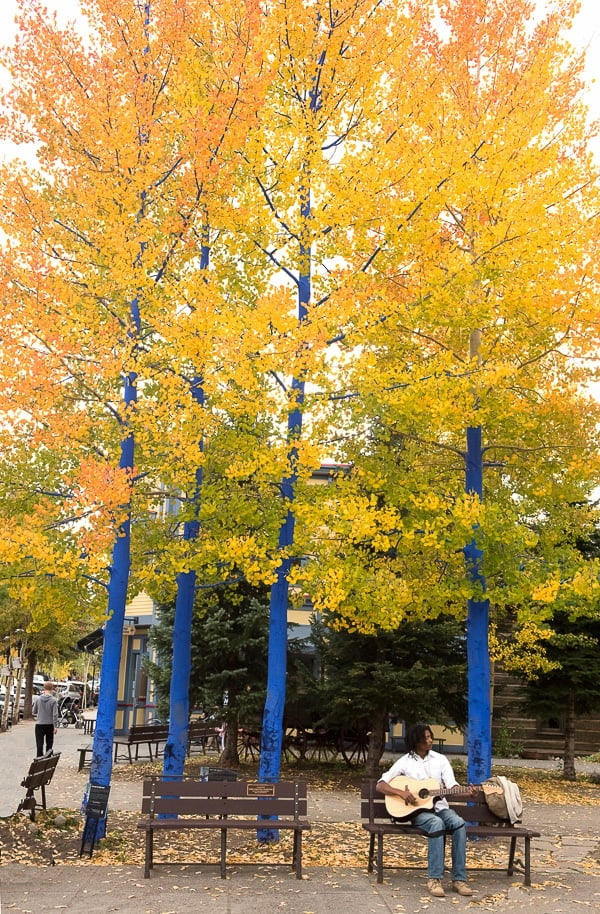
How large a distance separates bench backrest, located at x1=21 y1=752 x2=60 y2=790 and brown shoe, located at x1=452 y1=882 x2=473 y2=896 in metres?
4.93

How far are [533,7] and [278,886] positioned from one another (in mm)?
11641

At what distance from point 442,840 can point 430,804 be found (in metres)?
0.38

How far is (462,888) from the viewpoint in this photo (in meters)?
8.23

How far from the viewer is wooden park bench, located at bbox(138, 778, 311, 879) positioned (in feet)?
29.1

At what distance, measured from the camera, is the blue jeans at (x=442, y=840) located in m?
8.34

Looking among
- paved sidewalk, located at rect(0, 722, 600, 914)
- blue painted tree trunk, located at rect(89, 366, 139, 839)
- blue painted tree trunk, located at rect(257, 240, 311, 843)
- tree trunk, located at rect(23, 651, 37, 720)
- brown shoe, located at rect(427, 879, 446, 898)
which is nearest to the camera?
paved sidewalk, located at rect(0, 722, 600, 914)

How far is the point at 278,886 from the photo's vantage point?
27.6ft

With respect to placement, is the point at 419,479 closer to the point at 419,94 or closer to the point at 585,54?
the point at 419,94

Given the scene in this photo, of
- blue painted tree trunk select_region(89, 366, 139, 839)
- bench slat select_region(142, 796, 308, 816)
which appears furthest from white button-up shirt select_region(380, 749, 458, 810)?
blue painted tree trunk select_region(89, 366, 139, 839)

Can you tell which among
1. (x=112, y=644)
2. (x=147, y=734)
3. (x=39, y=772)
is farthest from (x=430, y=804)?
(x=147, y=734)

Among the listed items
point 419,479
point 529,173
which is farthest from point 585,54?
point 419,479

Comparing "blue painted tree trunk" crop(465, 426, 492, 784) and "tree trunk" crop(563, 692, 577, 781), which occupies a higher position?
"blue painted tree trunk" crop(465, 426, 492, 784)

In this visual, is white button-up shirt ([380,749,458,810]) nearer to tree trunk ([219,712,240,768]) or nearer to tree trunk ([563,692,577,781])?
tree trunk ([219,712,240,768])

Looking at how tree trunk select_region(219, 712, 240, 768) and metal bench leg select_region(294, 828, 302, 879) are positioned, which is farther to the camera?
tree trunk select_region(219, 712, 240, 768)
